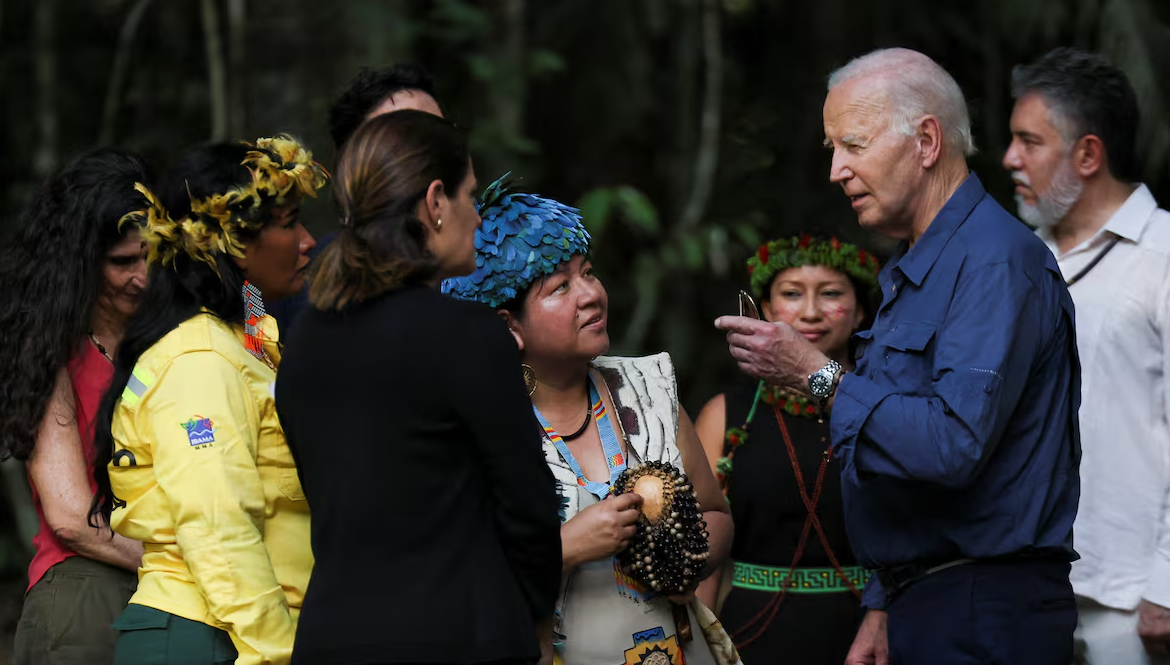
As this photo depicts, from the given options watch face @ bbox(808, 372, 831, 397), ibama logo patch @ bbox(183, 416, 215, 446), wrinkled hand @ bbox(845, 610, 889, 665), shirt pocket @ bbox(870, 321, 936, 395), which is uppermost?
shirt pocket @ bbox(870, 321, 936, 395)

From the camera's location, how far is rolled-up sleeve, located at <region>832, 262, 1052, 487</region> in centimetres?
275

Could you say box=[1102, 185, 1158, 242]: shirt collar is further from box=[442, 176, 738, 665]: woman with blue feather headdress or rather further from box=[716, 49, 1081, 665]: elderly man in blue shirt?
box=[442, 176, 738, 665]: woman with blue feather headdress

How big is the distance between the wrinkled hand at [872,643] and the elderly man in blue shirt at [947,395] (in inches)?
9.0

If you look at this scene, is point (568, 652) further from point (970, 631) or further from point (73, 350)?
point (73, 350)

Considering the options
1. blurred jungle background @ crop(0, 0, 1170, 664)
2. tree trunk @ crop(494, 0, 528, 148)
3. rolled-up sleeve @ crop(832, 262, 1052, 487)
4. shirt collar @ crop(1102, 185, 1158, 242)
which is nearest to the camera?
rolled-up sleeve @ crop(832, 262, 1052, 487)

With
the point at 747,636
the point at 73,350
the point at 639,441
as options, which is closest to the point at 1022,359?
the point at 639,441

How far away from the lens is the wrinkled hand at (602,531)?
115 inches

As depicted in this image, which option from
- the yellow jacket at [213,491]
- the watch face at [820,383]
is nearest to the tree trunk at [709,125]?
the watch face at [820,383]

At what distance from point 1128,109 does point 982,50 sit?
3615 millimetres

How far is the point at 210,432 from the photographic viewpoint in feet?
9.31

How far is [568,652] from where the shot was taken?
120 inches

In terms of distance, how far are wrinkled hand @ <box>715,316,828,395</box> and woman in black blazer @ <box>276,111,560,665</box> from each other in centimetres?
72

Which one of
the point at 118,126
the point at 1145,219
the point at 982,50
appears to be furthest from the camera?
the point at 118,126

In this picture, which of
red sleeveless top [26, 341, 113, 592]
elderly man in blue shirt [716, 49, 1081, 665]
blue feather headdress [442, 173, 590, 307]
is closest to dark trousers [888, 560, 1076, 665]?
elderly man in blue shirt [716, 49, 1081, 665]
